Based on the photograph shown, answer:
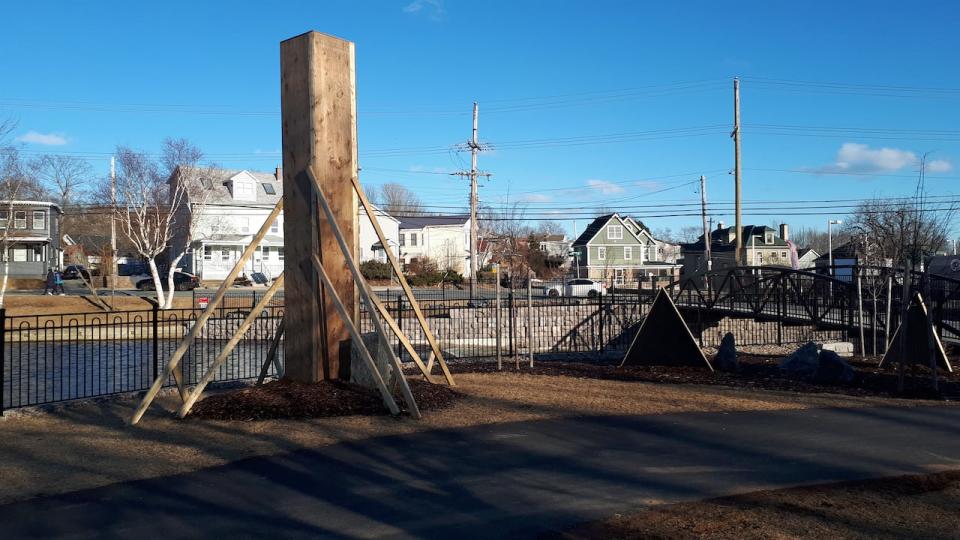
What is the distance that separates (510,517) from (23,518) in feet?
12.0

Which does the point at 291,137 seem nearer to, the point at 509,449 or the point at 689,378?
the point at 509,449

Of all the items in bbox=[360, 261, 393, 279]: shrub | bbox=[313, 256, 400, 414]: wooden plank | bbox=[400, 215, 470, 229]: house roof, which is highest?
bbox=[400, 215, 470, 229]: house roof

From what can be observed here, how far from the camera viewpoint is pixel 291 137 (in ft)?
34.2

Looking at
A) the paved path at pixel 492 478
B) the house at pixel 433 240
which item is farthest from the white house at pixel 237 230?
the paved path at pixel 492 478

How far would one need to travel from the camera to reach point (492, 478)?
6.80 m

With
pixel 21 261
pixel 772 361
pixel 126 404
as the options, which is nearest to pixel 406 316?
pixel 772 361

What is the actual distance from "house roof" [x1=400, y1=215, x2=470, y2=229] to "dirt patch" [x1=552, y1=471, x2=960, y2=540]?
65772 mm

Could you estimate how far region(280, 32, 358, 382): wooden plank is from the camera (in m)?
10.3

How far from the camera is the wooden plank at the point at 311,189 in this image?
1027cm

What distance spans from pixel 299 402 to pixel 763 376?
27.2 ft

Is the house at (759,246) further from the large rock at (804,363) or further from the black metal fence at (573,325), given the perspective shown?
the large rock at (804,363)

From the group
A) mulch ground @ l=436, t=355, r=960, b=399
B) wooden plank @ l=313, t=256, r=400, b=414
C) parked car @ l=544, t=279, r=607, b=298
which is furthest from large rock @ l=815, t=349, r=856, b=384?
parked car @ l=544, t=279, r=607, b=298

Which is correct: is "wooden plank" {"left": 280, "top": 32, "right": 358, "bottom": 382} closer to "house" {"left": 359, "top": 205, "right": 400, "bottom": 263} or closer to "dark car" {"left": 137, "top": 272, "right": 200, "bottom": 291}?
"dark car" {"left": 137, "top": 272, "right": 200, "bottom": 291}

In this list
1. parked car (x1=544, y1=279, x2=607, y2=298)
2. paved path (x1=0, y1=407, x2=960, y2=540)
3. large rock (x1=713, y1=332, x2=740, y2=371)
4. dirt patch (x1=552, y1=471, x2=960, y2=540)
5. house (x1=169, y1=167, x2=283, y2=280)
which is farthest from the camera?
house (x1=169, y1=167, x2=283, y2=280)
